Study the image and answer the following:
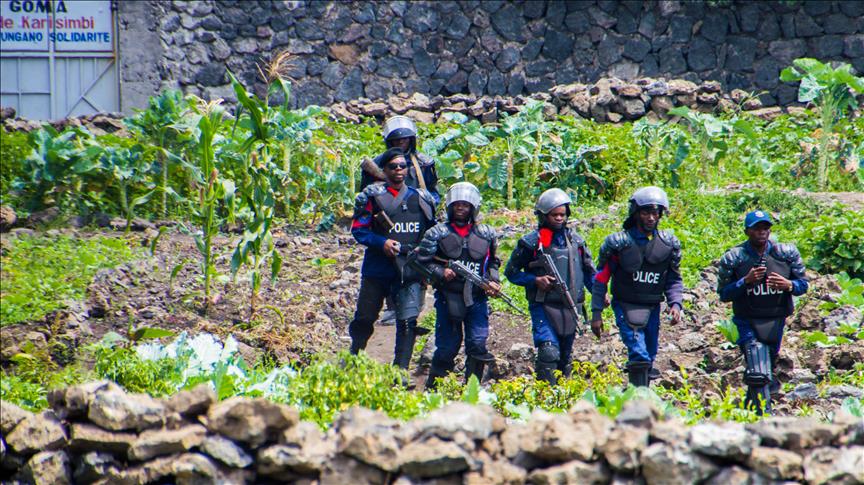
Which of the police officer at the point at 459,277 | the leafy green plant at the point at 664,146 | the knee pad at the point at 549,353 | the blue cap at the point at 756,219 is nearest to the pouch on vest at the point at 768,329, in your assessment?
the blue cap at the point at 756,219

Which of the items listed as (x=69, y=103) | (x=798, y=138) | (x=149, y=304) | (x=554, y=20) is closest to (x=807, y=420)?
(x=149, y=304)

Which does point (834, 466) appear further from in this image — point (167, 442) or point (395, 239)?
point (395, 239)

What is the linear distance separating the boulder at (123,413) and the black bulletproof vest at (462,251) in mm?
3011

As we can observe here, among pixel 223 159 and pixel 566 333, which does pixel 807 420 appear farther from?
pixel 223 159

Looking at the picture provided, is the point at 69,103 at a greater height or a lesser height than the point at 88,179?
greater

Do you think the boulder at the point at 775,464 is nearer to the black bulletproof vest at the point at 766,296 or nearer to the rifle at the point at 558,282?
the black bulletproof vest at the point at 766,296

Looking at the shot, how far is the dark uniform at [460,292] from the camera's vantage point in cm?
794

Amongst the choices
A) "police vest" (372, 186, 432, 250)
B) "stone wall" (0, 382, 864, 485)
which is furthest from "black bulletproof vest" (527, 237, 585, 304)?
"stone wall" (0, 382, 864, 485)

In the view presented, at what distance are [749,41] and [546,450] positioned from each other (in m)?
13.7

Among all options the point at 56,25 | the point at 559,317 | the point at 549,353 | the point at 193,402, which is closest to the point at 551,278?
the point at 559,317

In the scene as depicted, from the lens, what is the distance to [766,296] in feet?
25.3

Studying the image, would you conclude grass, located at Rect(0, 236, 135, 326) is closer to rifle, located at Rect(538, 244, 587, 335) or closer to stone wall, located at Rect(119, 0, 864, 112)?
rifle, located at Rect(538, 244, 587, 335)

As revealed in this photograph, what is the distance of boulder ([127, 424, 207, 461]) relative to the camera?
5.21 metres

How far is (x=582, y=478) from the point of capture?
16.0ft
